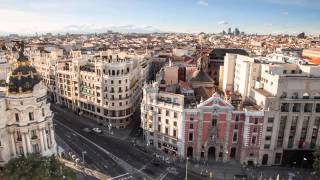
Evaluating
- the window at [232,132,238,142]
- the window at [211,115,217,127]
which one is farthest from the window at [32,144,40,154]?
the window at [232,132,238,142]

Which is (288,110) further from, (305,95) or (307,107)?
(305,95)

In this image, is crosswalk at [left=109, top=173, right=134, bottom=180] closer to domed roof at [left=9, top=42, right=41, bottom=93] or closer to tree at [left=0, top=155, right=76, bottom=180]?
tree at [left=0, top=155, right=76, bottom=180]

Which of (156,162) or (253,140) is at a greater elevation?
(253,140)

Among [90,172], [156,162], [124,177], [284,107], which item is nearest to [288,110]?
[284,107]

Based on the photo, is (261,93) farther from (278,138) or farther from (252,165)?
(252,165)

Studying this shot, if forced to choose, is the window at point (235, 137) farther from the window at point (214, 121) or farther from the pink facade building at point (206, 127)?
the window at point (214, 121)

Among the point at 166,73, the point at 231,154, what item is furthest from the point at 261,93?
the point at 166,73
